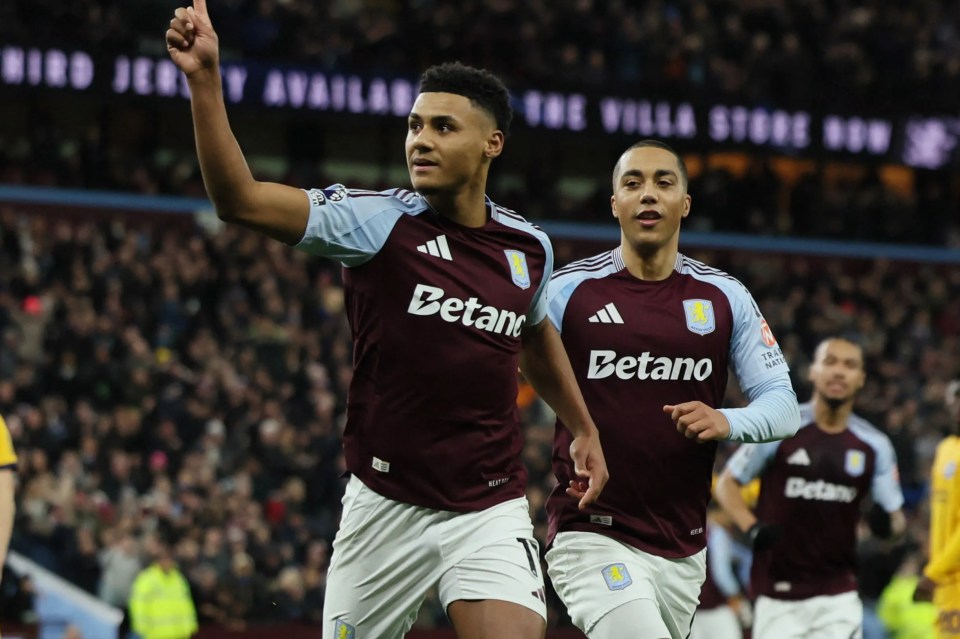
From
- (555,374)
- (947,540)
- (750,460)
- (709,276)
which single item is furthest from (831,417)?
(555,374)

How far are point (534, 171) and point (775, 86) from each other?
4.66 m

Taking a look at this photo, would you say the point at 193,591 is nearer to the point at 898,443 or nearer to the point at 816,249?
the point at 898,443

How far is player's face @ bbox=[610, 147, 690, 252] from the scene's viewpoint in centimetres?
661

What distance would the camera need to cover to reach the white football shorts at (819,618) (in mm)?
8602

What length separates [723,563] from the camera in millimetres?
11977

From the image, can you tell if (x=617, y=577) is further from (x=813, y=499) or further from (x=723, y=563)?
(x=723, y=563)

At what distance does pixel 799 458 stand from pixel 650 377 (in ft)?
8.30

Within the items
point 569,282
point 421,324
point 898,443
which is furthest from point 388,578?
point 898,443

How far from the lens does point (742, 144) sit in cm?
2708

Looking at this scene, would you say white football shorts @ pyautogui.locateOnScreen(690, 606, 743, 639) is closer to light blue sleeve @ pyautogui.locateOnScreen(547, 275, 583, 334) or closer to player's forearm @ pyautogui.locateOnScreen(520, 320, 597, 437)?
light blue sleeve @ pyautogui.locateOnScreen(547, 275, 583, 334)

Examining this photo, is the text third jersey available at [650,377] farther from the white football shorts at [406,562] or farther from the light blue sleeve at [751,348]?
the white football shorts at [406,562]

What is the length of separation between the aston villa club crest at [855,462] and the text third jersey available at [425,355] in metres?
3.77

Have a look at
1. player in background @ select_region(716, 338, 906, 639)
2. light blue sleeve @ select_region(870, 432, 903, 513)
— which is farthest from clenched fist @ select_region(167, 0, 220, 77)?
light blue sleeve @ select_region(870, 432, 903, 513)

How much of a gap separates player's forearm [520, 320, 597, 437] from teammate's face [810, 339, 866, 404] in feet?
10.2
